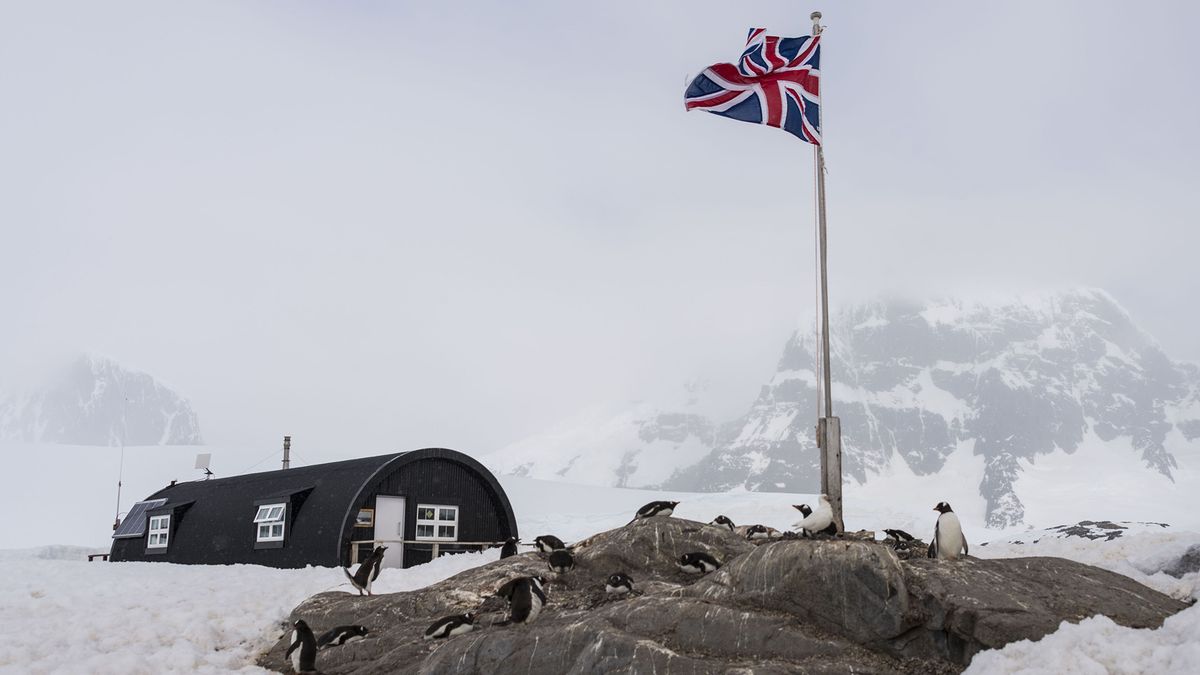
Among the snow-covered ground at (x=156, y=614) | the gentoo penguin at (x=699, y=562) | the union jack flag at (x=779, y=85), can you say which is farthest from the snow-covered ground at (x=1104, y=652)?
the snow-covered ground at (x=156, y=614)

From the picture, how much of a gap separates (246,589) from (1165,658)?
71.6 ft

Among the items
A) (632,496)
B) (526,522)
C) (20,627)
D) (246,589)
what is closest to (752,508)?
(526,522)

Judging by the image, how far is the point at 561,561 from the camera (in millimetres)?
19078

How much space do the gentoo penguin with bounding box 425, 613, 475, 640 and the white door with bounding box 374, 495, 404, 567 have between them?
17.0m

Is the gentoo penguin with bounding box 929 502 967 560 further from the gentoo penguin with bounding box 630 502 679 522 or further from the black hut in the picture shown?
the black hut

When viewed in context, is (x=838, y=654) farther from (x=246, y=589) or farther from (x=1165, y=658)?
(x=246, y=589)

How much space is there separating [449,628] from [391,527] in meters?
17.6

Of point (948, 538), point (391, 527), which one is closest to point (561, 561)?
point (948, 538)

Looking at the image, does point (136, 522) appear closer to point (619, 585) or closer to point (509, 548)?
point (509, 548)

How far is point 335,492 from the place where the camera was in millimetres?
32875

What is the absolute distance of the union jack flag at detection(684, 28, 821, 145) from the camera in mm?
21219

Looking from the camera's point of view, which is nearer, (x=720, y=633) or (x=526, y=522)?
(x=720, y=633)

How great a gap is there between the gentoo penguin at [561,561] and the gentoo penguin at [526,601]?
234 cm

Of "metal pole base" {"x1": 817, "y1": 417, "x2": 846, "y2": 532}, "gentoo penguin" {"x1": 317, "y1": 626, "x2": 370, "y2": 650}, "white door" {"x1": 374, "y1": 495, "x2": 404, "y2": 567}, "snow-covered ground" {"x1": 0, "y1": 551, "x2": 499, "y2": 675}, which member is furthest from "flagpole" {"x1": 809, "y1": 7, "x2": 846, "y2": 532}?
"white door" {"x1": 374, "y1": 495, "x2": 404, "y2": 567}
